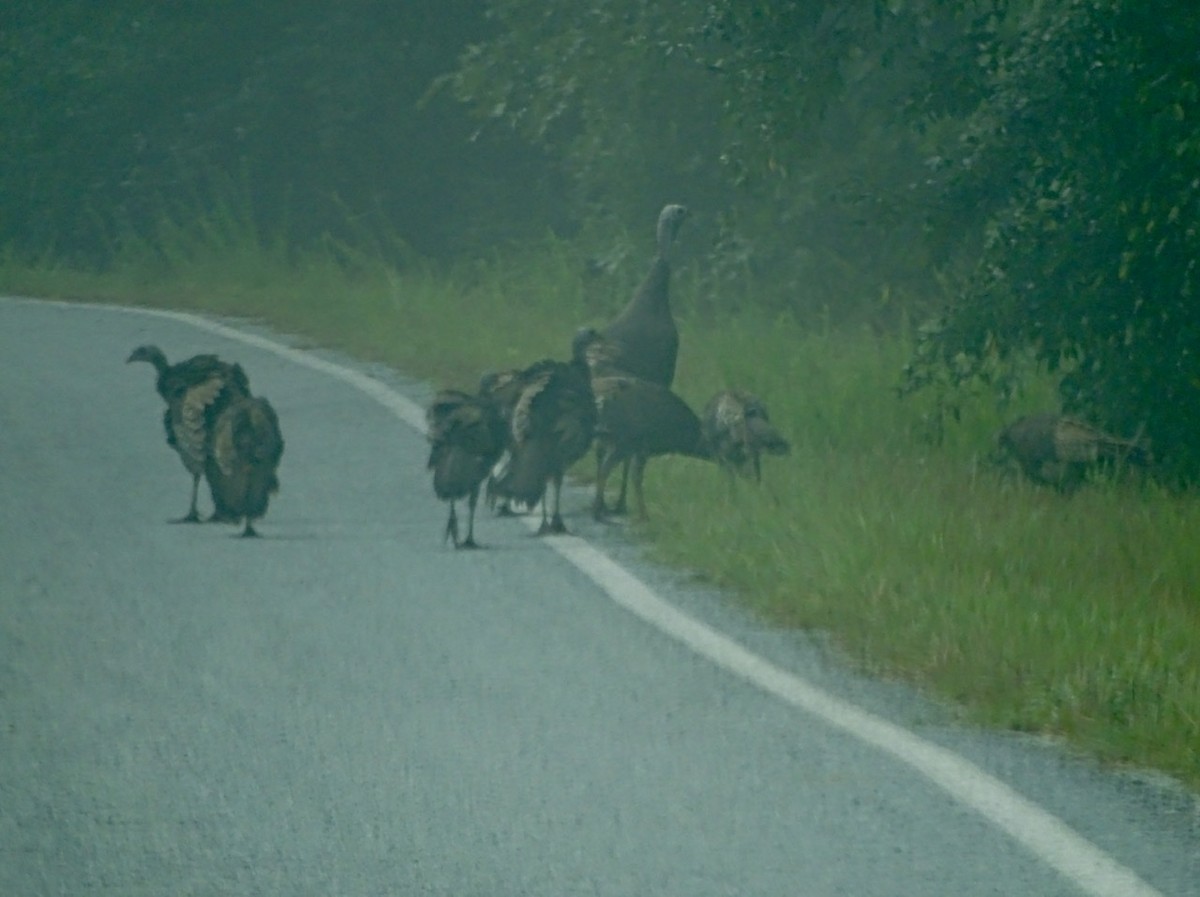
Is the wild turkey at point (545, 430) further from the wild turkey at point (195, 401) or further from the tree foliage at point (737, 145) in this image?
the tree foliage at point (737, 145)

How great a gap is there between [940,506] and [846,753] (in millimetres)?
4732

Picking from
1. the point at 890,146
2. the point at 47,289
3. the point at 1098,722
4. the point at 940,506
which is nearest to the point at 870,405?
the point at 940,506

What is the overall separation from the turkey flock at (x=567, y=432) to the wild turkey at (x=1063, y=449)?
1.41 meters

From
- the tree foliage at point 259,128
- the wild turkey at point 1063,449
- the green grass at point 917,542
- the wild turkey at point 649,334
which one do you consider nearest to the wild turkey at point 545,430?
the green grass at point 917,542

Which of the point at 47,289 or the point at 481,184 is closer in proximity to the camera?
the point at 47,289

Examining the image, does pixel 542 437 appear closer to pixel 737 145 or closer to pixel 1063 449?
pixel 1063 449

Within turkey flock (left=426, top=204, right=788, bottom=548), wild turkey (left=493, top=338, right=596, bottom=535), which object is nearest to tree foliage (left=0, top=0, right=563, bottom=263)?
turkey flock (left=426, top=204, right=788, bottom=548)

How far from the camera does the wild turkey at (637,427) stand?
1116cm

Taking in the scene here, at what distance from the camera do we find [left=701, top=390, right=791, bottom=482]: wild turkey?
38.5 ft

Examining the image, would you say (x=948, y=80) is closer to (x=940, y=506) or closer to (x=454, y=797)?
(x=940, y=506)

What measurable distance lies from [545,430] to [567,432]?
0.36 feet

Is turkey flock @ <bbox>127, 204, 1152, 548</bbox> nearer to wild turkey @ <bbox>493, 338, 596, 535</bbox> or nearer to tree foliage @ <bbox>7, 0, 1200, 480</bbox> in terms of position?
wild turkey @ <bbox>493, 338, 596, 535</bbox>

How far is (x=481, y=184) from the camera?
31703 millimetres

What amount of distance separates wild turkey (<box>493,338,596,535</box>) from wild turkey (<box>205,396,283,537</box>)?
1.01 meters
